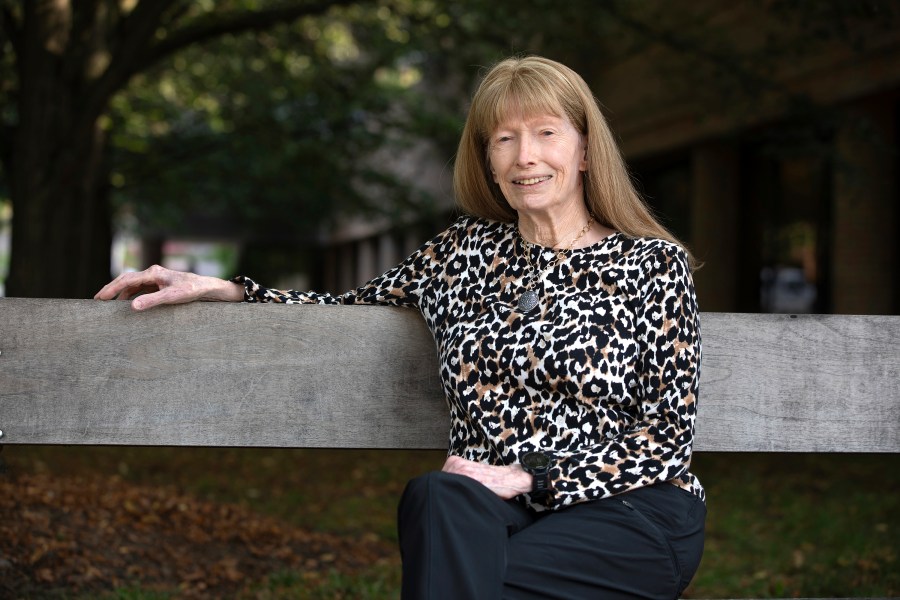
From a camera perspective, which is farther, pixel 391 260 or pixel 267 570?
pixel 391 260

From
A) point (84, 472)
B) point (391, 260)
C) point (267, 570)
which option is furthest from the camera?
point (391, 260)

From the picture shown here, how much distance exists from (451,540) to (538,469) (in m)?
0.37

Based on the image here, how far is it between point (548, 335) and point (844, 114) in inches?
284

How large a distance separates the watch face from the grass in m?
2.06

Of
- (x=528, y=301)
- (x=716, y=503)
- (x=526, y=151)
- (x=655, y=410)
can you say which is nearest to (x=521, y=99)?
(x=526, y=151)

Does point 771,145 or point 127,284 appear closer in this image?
point 127,284

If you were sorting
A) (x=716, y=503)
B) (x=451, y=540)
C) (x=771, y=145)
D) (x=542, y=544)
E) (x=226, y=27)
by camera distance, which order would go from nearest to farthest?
1. (x=451, y=540)
2. (x=542, y=544)
3. (x=716, y=503)
4. (x=226, y=27)
5. (x=771, y=145)

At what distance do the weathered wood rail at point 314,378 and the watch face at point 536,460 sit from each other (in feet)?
1.65

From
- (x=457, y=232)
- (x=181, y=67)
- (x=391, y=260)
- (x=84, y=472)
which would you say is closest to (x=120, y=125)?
(x=181, y=67)

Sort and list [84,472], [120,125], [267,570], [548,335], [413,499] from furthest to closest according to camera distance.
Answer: [120,125]
[84,472]
[267,570]
[548,335]
[413,499]

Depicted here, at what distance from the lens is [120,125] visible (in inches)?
530

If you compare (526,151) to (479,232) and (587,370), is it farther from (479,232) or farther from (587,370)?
(587,370)

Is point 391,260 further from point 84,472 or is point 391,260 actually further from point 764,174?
point 84,472

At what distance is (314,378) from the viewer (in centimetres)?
318
